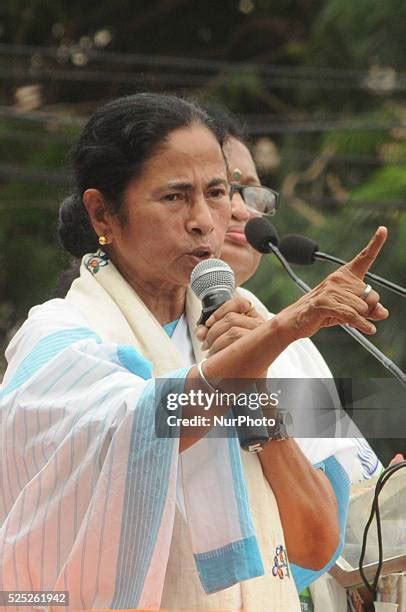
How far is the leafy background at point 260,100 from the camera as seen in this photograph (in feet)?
26.2

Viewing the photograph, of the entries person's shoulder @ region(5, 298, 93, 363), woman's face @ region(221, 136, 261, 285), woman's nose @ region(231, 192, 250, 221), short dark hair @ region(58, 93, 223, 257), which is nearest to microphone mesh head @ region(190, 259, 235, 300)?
person's shoulder @ region(5, 298, 93, 363)

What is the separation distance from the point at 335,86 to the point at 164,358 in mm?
6395

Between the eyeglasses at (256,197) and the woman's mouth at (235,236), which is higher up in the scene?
the eyeglasses at (256,197)

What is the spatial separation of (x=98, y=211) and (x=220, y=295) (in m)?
0.62

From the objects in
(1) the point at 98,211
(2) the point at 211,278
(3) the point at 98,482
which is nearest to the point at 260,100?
(1) the point at 98,211

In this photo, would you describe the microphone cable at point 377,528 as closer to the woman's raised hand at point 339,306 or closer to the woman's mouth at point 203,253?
the woman's raised hand at point 339,306

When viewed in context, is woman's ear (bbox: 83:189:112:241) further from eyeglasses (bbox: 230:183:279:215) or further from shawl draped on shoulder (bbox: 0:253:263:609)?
eyeglasses (bbox: 230:183:279:215)

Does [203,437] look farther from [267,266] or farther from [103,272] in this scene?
[267,266]

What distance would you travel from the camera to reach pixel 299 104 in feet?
32.2

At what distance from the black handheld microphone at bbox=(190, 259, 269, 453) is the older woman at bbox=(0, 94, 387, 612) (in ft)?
0.18

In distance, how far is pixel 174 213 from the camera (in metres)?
3.27

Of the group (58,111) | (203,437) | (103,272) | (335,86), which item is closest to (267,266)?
(335,86)

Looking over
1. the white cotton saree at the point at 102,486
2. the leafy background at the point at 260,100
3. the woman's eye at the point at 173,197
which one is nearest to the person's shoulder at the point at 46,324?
the white cotton saree at the point at 102,486

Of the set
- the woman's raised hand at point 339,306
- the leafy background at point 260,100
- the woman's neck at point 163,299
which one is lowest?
the woman's raised hand at point 339,306
